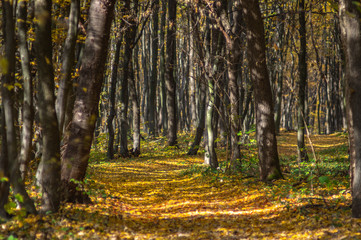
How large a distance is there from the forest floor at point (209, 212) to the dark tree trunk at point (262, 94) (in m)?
0.56

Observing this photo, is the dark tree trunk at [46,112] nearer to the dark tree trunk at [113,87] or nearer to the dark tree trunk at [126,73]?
the dark tree trunk at [113,87]

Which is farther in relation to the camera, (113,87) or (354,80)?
(113,87)

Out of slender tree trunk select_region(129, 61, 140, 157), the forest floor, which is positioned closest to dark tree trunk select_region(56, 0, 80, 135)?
the forest floor

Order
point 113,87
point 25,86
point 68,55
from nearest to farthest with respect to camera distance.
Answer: point 25,86
point 68,55
point 113,87

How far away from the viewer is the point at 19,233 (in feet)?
13.5

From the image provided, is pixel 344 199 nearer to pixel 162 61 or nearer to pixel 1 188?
pixel 1 188

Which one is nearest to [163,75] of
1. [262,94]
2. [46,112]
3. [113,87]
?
[113,87]

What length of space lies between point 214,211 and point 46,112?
3.74 m

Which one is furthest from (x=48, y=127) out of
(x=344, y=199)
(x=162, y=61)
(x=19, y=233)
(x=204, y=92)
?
(x=162, y=61)

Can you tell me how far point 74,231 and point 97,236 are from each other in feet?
0.99

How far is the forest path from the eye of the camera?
5098 mm

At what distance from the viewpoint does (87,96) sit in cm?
580

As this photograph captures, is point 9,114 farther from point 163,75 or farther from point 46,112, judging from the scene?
point 163,75

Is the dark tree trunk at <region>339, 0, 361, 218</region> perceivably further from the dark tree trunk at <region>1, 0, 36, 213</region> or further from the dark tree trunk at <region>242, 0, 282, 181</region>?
the dark tree trunk at <region>1, 0, 36, 213</region>
